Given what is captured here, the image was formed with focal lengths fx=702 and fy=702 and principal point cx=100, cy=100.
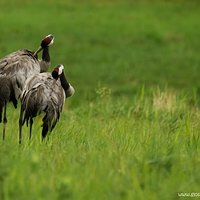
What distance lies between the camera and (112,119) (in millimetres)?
9539

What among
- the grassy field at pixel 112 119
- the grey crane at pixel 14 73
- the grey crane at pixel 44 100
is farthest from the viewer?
the grey crane at pixel 14 73

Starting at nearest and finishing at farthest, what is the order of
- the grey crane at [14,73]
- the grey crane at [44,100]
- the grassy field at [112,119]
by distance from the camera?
1. the grassy field at [112,119]
2. the grey crane at [44,100]
3. the grey crane at [14,73]

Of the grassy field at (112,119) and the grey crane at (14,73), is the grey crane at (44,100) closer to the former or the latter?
the grassy field at (112,119)

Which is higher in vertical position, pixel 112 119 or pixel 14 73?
pixel 14 73

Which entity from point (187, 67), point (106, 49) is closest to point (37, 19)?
point (106, 49)

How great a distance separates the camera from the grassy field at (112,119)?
4.96 m

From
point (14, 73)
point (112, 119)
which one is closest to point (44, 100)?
point (14, 73)

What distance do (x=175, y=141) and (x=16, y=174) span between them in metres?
2.04

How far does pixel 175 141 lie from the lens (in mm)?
6527

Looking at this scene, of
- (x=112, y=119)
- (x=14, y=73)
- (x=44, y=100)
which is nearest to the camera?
(x=44, y=100)

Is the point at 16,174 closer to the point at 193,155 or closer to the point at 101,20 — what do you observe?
the point at 193,155

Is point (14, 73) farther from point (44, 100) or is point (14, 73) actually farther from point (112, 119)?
point (112, 119)

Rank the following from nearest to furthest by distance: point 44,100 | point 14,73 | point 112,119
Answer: point 44,100 → point 14,73 → point 112,119

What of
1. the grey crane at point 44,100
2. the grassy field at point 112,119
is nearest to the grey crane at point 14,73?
the grassy field at point 112,119
